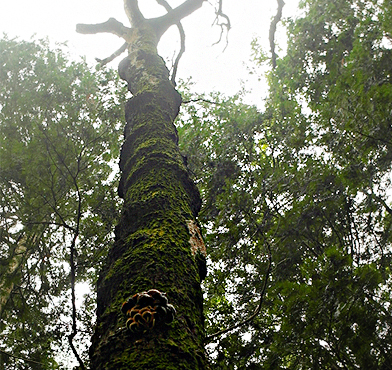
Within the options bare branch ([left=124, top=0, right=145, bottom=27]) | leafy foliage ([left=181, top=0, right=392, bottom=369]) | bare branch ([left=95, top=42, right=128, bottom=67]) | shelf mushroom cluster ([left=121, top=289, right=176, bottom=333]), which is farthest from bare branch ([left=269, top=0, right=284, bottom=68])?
shelf mushroom cluster ([left=121, top=289, right=176, bottom=333])

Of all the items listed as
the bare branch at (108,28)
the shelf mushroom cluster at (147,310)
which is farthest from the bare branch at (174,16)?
the shelf mushroom cluster at (147,310)

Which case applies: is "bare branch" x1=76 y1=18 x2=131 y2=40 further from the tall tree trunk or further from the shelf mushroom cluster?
the shelf mushroom cluster

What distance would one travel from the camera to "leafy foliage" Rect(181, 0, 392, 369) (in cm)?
383

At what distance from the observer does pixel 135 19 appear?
582 centimetres

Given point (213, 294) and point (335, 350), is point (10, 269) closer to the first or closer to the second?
point (213, 294)

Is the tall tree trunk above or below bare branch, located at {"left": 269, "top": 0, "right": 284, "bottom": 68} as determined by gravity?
below

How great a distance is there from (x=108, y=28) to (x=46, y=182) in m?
3.00

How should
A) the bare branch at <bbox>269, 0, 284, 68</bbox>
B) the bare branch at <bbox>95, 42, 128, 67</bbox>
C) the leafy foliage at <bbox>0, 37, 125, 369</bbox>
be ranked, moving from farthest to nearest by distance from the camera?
the bare branch at <bbox>95, 42, 128, 67</bbox> < the bare branch at <bbox>269, 0, 284, 68</bbox> < the leafy foliage at <bbox>0, 37, 125, 369</bbox>

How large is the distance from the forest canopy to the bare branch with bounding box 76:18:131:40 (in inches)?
34.3

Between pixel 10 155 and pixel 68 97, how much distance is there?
1.67m

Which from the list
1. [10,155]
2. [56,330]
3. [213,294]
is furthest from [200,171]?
[56,330]

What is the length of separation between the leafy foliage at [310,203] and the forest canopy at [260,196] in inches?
0.9

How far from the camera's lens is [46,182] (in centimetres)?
517

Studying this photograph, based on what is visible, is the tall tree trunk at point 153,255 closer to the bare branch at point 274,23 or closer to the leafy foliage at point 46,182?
the leafy foliage at point 46,182
